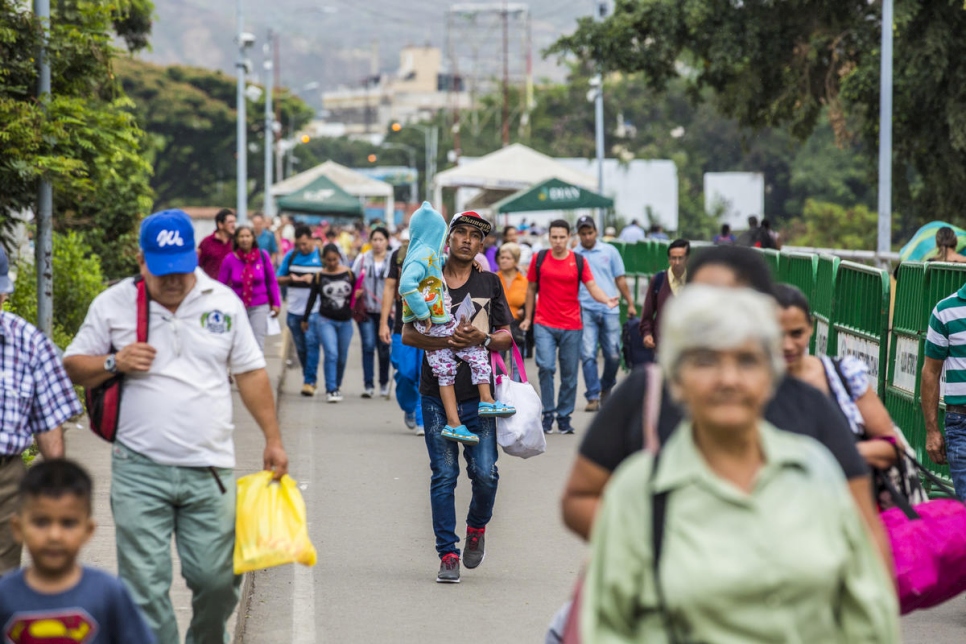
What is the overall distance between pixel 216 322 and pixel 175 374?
0.74ft

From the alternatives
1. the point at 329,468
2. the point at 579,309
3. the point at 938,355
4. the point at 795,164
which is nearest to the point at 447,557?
the point at 938,355

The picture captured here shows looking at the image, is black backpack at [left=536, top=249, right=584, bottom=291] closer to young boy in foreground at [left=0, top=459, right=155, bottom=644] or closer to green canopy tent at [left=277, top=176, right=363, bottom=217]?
young boy in foreground at [left=0, top=459, right=155, bottom=644]

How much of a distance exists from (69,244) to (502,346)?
943 centimetres

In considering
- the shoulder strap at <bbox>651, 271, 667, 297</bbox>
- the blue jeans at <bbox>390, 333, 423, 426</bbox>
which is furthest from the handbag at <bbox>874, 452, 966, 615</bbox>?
the shoulder strap at <bbox>651, 271, 667, 297</bbox>

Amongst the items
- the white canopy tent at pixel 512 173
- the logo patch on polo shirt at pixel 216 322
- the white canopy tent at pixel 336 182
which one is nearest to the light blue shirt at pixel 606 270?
the logo patch on polo shirt at pixel 216 322

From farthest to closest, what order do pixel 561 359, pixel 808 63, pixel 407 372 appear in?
pixel 808 63
pixel 561 359
pixel 407 372

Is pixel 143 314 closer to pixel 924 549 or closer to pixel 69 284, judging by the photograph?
pixel 924 549

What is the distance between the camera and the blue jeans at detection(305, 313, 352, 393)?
51.4ft

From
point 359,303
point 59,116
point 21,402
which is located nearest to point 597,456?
point 21,402

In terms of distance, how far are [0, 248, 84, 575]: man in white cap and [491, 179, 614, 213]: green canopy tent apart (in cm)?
2404

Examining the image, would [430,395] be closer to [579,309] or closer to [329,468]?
[329,468]

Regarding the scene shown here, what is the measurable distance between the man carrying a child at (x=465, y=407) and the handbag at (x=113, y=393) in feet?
9.11

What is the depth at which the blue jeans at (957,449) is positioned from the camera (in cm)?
715

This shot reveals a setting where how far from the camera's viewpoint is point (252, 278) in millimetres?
14422
